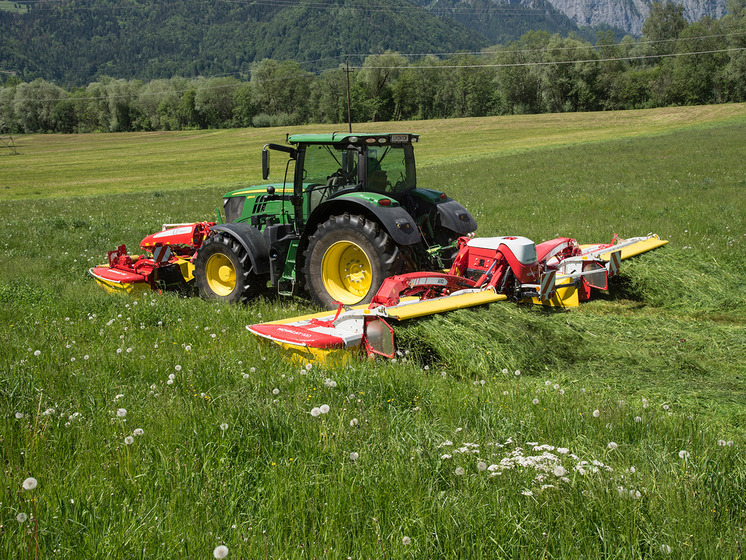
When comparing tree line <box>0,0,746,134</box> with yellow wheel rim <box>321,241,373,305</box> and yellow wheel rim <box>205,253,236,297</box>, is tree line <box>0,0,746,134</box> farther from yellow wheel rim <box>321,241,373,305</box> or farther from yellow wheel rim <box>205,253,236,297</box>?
yellow wheel rim <box>321,241,373,305</box>

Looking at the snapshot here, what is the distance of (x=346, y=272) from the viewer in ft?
23.5

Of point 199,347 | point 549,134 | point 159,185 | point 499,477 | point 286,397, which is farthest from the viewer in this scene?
point 549,134

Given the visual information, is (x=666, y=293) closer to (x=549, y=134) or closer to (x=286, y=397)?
(x=286, y=397)

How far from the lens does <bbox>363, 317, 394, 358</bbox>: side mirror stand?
5.07 m

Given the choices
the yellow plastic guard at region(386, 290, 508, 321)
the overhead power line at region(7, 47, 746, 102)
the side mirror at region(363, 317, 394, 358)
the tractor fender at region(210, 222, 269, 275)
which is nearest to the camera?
the side mirror at region(363, 317, 394, 358)

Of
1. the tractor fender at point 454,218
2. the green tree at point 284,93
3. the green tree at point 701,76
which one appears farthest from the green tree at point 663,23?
the tractor fender at point 454,218

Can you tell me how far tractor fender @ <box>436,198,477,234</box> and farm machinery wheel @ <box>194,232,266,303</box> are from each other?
8.18 feet

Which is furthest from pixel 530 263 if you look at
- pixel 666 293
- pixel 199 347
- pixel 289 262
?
pixel 199 347

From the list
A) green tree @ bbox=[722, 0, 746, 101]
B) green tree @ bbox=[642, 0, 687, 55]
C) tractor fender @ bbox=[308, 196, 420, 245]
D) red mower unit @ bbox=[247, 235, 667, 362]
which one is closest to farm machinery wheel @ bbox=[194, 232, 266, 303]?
tractor fender @ bbox=[308, 196, 420, 245]

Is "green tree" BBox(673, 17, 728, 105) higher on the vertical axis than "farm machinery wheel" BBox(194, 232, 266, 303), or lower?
higher

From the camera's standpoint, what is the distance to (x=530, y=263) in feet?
21.3

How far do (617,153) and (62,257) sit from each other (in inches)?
1048

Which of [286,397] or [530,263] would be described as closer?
[286,397]

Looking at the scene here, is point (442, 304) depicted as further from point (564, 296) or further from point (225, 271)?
point (225, 271)
